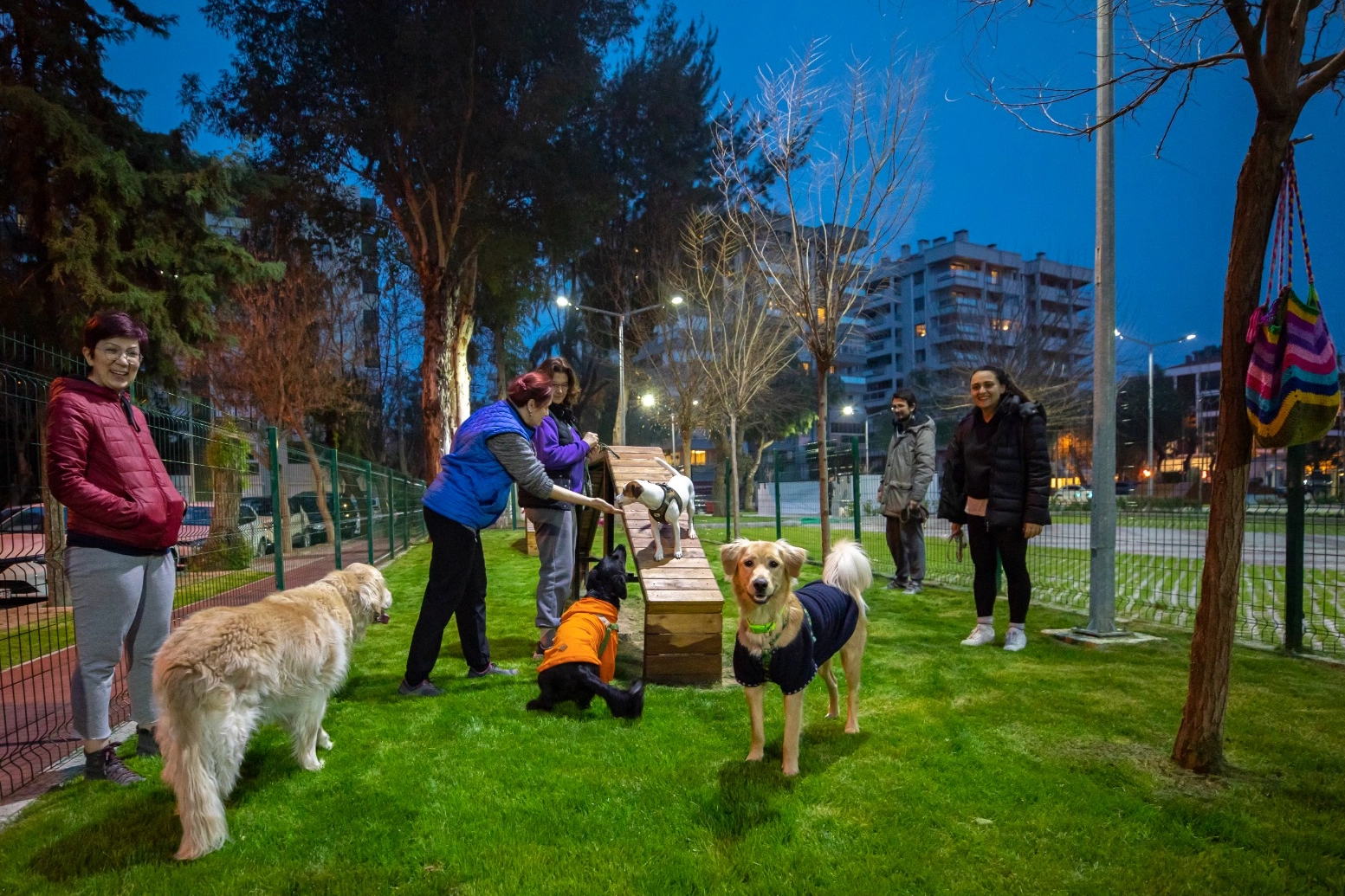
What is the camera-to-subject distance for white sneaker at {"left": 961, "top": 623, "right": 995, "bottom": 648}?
5.47 metres

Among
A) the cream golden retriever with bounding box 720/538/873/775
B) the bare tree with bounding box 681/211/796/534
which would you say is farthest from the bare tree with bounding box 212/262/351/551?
the cream golden retriever with bounding box 720/538/873/775

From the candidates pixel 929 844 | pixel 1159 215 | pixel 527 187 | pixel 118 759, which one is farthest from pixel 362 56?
pixel 1159 215

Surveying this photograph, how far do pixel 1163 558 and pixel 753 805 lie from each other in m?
6.59

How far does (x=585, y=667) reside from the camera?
3.99 meters

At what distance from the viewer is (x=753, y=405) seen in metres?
27.5

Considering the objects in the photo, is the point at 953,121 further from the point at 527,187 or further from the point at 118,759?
the point at 118,759

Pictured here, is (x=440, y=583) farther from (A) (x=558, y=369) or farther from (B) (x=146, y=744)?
(A) (x=558, y=369)

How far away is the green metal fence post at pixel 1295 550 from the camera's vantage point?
504cm

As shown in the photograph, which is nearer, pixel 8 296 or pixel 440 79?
pixel 8 296

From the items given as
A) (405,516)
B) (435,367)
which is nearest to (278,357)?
(435,367)

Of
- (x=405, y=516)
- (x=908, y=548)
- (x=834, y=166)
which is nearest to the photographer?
(x=834, y=166)

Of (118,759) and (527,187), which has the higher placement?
(527,187)

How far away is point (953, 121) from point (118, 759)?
328ft

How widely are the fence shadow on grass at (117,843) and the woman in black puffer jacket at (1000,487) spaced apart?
516 centimetres
